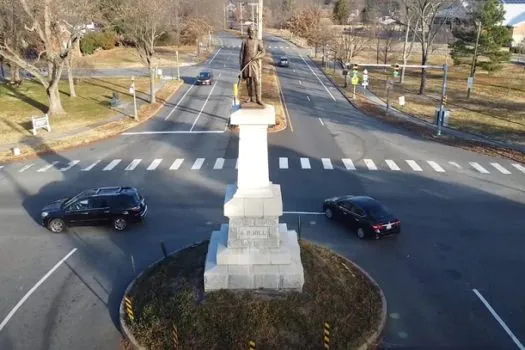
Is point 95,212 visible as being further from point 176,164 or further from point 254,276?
point 176,164

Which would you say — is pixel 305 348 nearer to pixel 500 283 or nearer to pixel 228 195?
pixel 228 195

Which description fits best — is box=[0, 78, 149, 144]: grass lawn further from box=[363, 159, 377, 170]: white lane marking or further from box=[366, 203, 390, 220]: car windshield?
box=[366, 203, 390, 220]: car windshield

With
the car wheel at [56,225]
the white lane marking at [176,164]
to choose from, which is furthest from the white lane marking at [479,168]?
the car wheel at [56,225]

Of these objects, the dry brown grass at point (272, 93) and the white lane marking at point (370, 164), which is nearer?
the white lane marking at point (370, 164)

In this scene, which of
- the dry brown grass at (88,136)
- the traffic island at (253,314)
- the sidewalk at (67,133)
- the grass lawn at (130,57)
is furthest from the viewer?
the grass lawn at (130,57)

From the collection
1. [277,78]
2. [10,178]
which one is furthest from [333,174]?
[277,78]

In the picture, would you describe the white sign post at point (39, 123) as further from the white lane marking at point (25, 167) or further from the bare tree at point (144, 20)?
the bare tree at point (144, 20)

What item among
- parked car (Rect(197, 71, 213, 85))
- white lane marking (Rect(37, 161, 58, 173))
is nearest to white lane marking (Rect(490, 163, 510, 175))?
white lane marking (Rect(37, 161, 58, 173))
